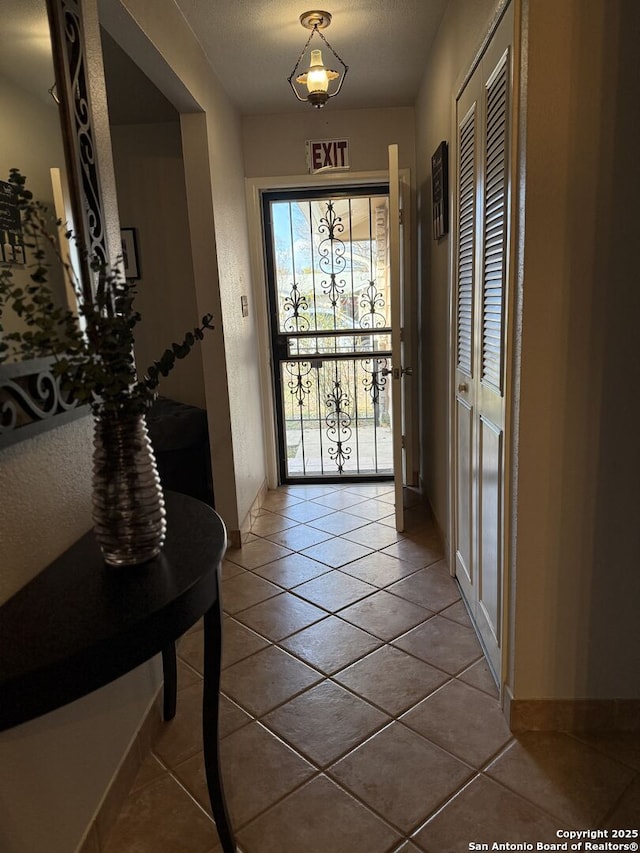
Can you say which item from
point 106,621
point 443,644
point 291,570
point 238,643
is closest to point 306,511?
point 291,570

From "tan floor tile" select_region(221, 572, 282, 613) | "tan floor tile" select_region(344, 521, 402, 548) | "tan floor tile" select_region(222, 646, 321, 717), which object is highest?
"tan floor tile" select_region(344, 521, 402, 548)

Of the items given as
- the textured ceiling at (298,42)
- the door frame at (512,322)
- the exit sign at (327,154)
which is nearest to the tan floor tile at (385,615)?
the door frame at (512,322)

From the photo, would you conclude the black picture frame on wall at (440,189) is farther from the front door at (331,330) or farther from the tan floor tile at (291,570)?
the tan floor tile at (291,570)

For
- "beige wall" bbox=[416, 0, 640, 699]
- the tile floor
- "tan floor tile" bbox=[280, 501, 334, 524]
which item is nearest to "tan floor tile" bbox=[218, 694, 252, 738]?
the tile floor

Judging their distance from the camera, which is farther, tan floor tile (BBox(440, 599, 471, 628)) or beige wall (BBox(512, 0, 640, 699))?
tan floor tile (BBox(440, 599, 471, 628))

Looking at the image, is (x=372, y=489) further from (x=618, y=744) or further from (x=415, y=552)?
(x=618, y=744)

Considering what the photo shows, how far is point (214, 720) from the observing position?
1377 millimetres

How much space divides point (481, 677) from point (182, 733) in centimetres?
102

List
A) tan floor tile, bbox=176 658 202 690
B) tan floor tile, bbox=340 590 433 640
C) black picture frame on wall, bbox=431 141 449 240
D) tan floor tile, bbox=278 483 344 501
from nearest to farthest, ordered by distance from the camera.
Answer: tan floor tile, bbox=176 658 202 690
tan floor tile, bbox=340 590 433 640
black picture frame on wall, bbox=431 141 449 240
tan floor tile, bbox=278 483 344 501

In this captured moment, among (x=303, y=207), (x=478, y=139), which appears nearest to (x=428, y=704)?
(x=478, y=139)

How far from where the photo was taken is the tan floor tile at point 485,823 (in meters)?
1.37

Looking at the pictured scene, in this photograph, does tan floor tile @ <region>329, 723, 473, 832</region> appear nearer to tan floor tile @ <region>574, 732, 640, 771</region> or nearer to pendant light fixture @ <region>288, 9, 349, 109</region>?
tan floor tile @ <region>574, 732, 640, 771</region>

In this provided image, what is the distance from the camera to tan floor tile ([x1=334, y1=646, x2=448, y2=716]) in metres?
1.87

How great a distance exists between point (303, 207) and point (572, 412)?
9.30 ft
